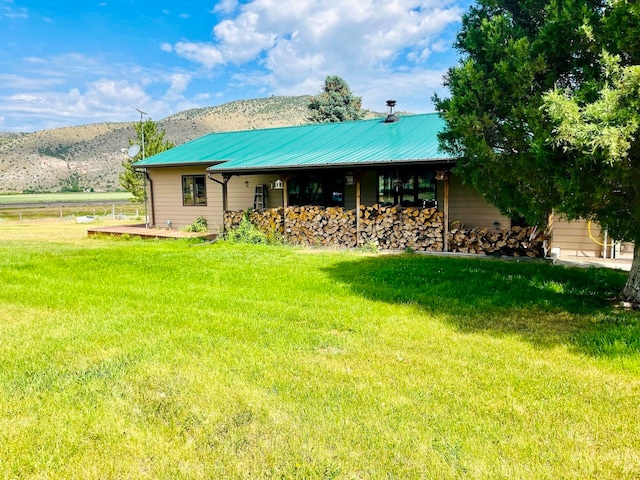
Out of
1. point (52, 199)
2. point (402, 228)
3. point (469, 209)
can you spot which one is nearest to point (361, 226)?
point (402, 228)

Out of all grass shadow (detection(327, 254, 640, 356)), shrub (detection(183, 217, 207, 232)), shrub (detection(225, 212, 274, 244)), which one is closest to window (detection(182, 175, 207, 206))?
shrub (detection(183, 217, 207, 232))

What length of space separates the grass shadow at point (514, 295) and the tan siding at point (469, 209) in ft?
7.37

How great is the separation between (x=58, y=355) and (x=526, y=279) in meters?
6.56

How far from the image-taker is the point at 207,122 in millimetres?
76000

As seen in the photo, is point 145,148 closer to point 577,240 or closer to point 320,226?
point 320,226

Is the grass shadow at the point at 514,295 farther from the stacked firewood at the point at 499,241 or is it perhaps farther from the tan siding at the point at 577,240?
the tan siding at the point at 577,240

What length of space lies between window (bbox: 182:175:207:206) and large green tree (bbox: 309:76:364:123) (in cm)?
1569

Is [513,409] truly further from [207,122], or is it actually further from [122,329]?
[207,122]

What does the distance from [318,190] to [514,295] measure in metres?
8.53

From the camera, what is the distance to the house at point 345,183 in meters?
10.7

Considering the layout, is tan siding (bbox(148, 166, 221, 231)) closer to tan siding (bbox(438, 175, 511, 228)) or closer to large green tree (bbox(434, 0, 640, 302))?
tan siding (bbox(438, 175, 511, 228))

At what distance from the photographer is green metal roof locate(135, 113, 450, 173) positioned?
440 inches

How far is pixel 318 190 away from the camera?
45.5ft

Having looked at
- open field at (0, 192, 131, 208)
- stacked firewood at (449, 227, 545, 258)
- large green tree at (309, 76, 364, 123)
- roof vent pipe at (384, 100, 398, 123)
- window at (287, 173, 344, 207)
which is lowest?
stacked firewood at (449, 227, 545, 258)
